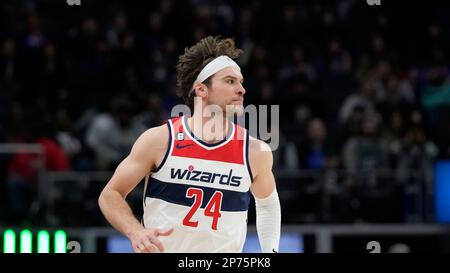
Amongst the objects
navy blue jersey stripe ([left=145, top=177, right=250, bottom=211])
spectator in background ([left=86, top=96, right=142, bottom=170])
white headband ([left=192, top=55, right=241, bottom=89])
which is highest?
spectator in background ([left=86, top=96, right=142, bottom=170])

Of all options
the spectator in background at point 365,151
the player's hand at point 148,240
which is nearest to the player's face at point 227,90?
the player's hand at point 148,240

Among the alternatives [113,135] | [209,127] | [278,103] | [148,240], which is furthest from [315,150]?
[148,240]

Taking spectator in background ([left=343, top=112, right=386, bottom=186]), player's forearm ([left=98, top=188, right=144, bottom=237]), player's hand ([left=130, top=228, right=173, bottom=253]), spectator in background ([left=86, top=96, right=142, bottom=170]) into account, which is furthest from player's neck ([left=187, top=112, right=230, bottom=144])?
spectator in background ([left=343, top=112, right=386, bottom=186])

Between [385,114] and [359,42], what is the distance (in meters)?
2.61

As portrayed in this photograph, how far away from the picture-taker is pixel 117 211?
7.58 meters

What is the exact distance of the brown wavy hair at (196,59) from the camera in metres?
8.31

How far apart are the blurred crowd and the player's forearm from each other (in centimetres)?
603

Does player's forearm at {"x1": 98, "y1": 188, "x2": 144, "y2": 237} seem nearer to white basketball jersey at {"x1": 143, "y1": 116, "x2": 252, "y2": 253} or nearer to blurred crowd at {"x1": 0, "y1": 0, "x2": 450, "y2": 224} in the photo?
white basketball jersey at {"x1": 143, "y1": 116, "x2": 252, "y2": 253}

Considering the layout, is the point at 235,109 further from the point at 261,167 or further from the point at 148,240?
the point at 148,240

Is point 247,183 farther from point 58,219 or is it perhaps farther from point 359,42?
point 359,42

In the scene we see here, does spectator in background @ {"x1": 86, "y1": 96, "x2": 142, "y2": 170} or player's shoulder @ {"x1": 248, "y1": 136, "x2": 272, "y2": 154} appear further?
spectator in background @ {"x1": 86, "y1": 96, "x2": 142, "y2": 170}

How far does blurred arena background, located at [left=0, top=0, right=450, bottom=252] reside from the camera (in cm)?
1387

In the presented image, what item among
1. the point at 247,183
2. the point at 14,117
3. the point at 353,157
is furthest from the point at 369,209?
the point at 247,183

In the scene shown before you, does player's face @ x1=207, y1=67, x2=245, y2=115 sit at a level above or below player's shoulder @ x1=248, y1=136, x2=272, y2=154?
above
